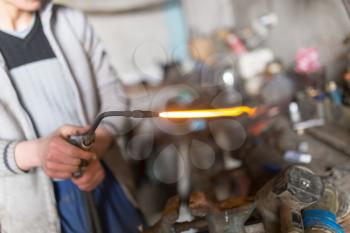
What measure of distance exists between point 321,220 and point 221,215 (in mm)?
162

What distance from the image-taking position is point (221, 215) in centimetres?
63

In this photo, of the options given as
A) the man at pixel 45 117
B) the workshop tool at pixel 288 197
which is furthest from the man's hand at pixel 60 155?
the workshop tool at pixel 288 197

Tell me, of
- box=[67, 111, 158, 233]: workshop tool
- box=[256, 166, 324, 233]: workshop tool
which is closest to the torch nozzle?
box=[67, 111, 158, 233]: workshop tool

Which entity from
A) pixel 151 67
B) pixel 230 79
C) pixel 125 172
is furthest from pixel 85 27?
pixel 151 67

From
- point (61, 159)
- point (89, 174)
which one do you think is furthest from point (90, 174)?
point (61, 159)

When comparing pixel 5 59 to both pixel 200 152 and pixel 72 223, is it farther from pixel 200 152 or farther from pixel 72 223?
pixel 200 152

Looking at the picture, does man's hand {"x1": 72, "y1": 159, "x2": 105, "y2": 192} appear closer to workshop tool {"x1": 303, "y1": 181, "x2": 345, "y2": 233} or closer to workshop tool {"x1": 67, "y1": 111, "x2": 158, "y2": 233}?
workshop tool {"x1": 67, "y1": 111, "x2": 158, "y2": 233}

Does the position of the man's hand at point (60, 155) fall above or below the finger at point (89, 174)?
above

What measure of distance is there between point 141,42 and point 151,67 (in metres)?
0.23

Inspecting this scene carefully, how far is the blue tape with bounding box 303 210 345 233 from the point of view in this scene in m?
0.55

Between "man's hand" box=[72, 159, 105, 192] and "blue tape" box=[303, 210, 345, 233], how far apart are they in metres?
0.40

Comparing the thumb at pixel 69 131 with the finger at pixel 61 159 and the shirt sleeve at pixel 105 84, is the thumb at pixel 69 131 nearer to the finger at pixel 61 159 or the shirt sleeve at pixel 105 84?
the finger at pixel 61 159

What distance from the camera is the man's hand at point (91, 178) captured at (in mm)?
697

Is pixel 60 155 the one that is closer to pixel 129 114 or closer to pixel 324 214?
pixel 129 114
